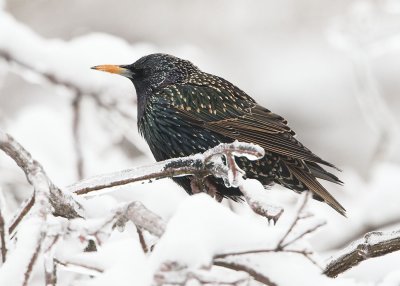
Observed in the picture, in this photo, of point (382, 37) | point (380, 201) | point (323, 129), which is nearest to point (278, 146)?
point (380, 201)

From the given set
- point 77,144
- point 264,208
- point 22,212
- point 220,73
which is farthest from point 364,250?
point 220,73

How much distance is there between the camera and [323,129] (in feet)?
37.8

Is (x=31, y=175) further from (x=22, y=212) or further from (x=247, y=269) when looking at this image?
(x=247, y=269)

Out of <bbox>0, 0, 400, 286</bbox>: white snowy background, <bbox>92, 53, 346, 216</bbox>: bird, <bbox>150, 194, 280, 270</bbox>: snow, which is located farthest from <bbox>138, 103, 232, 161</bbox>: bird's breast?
<bbox>150, 194, 280, 270</bbox>: snow

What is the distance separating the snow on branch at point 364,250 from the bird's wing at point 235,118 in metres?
1.73

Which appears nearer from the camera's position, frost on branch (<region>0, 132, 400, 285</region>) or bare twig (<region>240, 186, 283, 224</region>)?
frost on branch (<region>0, 132, 400, 285</region>)

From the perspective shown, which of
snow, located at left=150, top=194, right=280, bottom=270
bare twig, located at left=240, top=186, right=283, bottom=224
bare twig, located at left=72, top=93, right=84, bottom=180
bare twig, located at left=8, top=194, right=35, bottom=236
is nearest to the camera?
snow, located at left=150, top=194, right=280, bottom=270

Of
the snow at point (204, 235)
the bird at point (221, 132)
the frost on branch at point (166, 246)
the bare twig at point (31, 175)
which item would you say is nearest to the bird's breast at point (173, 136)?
the bird at point (221, 132)

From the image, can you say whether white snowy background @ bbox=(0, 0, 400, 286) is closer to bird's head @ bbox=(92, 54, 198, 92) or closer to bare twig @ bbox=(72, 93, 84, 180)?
bare twig @ bbox=(72, 93, 84, 180)

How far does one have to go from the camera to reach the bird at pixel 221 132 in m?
4.33

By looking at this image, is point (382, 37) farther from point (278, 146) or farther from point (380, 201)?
point (278, 146)

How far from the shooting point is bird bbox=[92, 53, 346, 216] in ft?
14.2

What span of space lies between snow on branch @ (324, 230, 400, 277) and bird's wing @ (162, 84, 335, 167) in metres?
1.73

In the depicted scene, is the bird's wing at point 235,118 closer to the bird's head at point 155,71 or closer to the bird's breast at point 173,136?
the bird's breast at point 173,136
